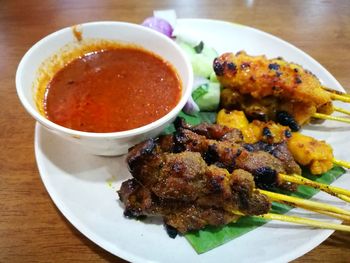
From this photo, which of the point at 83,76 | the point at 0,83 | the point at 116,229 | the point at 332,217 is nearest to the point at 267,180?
the point at 332,217

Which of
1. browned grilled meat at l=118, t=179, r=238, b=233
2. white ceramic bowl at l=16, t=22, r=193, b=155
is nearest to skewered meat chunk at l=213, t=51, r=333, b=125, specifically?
white ceramic bowl at l=16, t=22, r=193, b=155

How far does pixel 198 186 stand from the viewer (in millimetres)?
2250

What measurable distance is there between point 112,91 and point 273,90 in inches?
49.9

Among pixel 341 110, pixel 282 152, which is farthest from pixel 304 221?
pixel 341 110

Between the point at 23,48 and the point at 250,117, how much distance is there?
2657 millimetres

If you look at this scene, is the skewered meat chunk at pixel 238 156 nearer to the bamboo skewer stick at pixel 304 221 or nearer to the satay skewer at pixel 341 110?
the bamboo skewer stick at pixel 304 221

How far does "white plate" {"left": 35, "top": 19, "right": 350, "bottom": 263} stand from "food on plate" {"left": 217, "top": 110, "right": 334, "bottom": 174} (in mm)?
222

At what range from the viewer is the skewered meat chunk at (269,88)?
112 inches

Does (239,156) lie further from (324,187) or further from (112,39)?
(112,39)

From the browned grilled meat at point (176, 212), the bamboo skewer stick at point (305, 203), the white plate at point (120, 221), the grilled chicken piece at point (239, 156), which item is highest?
the grilled chicken piece at point (239, 156)

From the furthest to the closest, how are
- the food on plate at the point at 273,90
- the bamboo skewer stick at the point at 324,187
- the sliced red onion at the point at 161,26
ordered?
the sliced red onion at the point at 161,26, the food on plate at the point at 273,90, the bamboo skewer stick at the point at 324,187

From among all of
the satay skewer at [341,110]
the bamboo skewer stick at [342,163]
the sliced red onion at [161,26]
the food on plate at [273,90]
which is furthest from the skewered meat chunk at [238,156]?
the sliced red onion at [161,26]

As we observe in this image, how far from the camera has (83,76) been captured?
2816 millimetres

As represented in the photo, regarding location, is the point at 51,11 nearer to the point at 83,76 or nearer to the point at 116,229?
the point at 83,76
